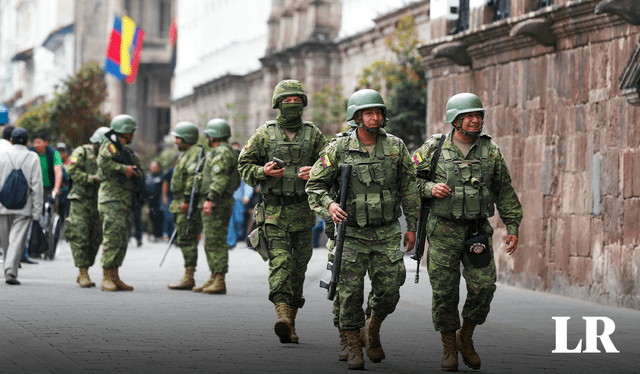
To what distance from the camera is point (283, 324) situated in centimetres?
854

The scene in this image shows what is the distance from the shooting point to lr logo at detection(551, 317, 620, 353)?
28.4 ft

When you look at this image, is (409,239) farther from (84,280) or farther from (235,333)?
(84,280)

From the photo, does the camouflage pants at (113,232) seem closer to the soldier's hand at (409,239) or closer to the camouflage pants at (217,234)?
the camouflage pants at (217,234)

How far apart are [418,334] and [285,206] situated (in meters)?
1.58

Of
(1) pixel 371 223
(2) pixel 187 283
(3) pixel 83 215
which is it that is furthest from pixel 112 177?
(1) pixel 371 223

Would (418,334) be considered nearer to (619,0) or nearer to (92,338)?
(92,338)

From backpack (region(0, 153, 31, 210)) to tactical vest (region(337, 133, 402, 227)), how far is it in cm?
624

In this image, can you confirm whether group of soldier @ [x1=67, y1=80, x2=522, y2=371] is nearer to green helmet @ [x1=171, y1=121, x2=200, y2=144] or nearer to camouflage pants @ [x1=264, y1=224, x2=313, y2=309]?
camouflage pants @ [x1=264, y1=224, x2=313, y2=309]

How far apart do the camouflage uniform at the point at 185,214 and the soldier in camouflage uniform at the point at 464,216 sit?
5587mm

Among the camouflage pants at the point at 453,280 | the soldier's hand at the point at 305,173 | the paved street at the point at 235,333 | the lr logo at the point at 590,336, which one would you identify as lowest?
the paved street at the point at 235,333

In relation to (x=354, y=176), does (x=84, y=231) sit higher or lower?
lower

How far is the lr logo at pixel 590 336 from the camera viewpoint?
8656mm

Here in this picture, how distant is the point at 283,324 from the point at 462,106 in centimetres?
211

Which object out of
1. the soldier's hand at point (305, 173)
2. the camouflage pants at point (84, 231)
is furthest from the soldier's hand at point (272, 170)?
the camouflage pants at point (84, 231)
